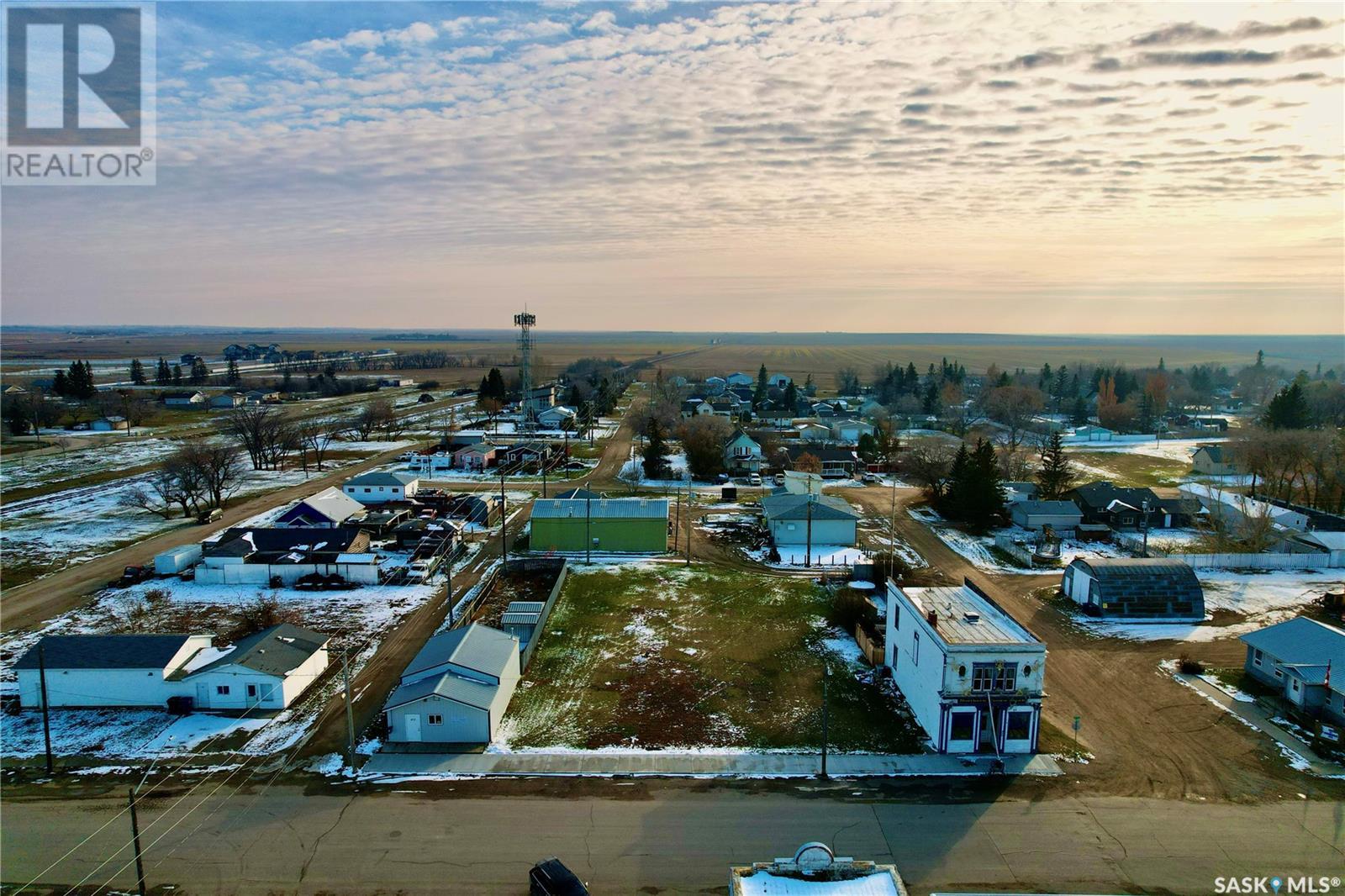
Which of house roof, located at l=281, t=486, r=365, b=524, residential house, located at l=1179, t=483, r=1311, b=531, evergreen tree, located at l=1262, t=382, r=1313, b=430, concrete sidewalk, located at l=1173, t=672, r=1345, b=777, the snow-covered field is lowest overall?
the snow-covered field

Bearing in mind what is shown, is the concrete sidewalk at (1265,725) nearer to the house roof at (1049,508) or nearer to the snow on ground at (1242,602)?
the snow on ground at (1242,602)

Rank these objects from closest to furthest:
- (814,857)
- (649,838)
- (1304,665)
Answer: (814,857)
(649,838)
(1304,665)

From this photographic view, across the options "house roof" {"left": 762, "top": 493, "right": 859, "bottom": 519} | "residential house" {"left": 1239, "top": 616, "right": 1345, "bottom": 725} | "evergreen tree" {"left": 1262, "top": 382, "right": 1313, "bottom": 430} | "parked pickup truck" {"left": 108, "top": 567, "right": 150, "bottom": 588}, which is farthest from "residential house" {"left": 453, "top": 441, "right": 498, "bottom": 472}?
"evergreen tree" {"left": 1262, "top": 382, "right": 1313, "bottom": 430}

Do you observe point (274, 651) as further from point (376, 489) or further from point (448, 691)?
point (376, 489)

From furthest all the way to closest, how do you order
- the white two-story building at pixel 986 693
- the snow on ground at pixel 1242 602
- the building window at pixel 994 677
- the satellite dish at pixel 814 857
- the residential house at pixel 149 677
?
the snow on ground at pixel 1242 602 < the residential house at pixel 149 677 < the building window at pixel 994 677 < the white two-story building at pixel 986 693 < the satellite dish at pixel 814 857

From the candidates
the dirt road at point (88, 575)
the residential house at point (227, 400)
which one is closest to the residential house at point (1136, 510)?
the dirt road at point (88, 575)

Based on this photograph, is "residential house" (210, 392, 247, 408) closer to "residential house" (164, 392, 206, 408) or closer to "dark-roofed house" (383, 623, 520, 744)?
"residential house" (164, 392, 206, 408)

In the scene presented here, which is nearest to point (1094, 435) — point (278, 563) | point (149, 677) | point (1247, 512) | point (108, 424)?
point (1247, 512)
